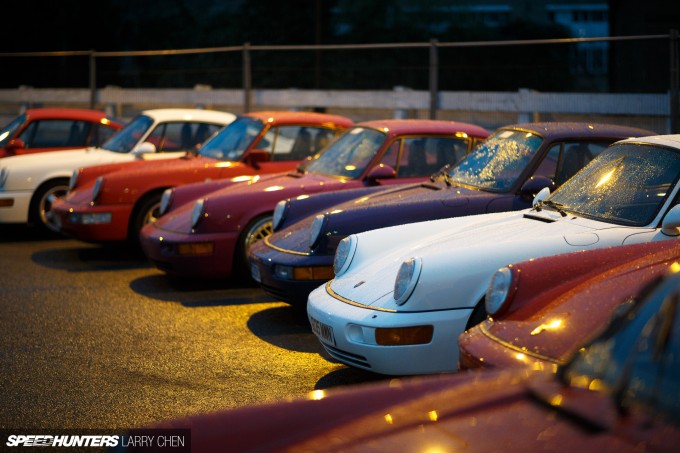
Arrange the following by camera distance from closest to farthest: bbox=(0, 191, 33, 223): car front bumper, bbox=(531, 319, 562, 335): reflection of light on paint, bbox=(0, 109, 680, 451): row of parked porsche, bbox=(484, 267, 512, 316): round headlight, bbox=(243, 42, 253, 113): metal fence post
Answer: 1. bbox=(0, 109, 680, 451): row of parked porsche
2. bbox=(531, 319, 562, 335): reflection of light on paint
3. bbox=(484, 267, 512, 316): round headlight
4. bbox=(0, 191, 33, 223): car front bumper
5. bbox=(243, 42, 253, 113): metal fence post

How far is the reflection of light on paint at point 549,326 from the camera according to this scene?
4031 millimetres

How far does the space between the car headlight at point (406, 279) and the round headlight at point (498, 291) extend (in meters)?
0.74

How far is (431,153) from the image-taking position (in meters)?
9.08

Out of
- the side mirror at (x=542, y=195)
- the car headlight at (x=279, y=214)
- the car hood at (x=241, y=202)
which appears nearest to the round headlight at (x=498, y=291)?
the side mirror at (x=542, y=195)

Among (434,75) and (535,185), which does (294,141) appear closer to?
(434,75)

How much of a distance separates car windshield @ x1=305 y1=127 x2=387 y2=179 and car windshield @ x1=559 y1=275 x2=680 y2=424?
593cm

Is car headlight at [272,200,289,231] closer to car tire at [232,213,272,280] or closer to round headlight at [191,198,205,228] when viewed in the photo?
car tire at [232,213,272,280]

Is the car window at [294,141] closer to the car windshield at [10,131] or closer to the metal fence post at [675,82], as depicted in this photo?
the metal fence post at [675,82]

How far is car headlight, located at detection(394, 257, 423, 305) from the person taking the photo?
207 inches

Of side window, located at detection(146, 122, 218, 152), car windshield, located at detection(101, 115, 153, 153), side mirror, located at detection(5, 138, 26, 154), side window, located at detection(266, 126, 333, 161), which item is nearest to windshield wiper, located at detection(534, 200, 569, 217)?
side window, located at detection(266, 126, 333, 161)

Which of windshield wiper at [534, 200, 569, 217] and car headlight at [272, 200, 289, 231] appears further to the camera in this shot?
car headlight at [272, 200, 289, 231]

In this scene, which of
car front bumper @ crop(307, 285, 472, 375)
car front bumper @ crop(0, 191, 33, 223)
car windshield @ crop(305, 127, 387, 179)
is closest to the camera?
car front bumper @ crop(307, 285, 472, 375)

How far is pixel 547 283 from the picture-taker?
4.46m

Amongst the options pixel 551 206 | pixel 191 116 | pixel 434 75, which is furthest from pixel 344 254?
pixel 434 75
